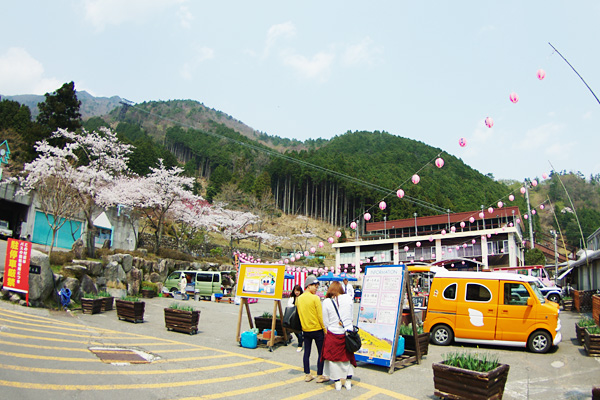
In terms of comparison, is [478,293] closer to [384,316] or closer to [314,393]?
[384,316]

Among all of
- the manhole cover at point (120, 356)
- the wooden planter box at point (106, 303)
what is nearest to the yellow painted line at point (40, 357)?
the manhole cover at point (120, 356)

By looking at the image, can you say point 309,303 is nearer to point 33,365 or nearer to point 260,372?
point 260,372

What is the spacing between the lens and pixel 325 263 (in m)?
52.3

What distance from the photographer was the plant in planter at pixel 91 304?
11.7 meters

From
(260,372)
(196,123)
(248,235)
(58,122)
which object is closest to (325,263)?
(248,235)

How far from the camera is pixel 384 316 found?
702 cm

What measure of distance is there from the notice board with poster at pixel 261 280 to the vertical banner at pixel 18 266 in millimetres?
6297

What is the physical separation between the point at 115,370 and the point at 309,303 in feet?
10.3

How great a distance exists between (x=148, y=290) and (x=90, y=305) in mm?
7378

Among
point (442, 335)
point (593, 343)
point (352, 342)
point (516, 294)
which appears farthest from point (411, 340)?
point (593, 343)

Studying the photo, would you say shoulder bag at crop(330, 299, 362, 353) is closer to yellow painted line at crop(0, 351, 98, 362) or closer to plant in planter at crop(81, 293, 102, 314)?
yellow painted line at crop(0, 351, 98, 362)

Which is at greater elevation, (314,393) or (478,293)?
(478,293)

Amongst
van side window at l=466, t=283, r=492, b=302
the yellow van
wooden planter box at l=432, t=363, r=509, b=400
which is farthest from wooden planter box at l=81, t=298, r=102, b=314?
van side window at l=466, t=283, r=492, b=302

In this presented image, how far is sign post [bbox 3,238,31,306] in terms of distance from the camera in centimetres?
1058
